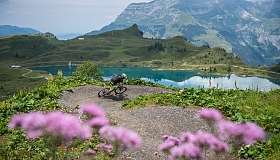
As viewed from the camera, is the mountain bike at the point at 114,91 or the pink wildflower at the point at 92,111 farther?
the mountain bike at the point at 114,91

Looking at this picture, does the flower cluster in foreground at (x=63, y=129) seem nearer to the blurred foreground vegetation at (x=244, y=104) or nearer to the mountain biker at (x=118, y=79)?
the blurred foreground vegetation at (x=244, y=104)

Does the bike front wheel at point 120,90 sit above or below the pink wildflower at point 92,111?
below

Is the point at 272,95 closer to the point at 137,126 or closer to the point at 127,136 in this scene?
the point at 137,126

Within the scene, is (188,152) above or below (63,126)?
below

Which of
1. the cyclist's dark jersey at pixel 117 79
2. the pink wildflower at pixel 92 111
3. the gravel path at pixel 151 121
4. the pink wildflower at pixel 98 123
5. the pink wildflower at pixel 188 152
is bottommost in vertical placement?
the gravel path at pixel 151 121

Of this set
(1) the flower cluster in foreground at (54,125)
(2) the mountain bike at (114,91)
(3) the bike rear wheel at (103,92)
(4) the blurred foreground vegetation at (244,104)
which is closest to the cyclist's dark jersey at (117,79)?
(2) the mountain bike at (114,91)

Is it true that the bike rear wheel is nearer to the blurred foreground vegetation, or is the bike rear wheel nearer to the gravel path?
the gravel path

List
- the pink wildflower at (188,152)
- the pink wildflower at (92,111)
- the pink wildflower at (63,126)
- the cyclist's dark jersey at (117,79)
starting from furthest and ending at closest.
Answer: the cyclist's dark jersey at (117,79) < the pink wildflower at (92,111) < the pink wildflower at (188,152) < the pink wildflower at (63,126)

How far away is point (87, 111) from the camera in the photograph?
658 cm

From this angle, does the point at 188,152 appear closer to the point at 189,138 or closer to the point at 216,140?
the point at 189,138

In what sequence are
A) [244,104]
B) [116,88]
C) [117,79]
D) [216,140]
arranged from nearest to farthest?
[216,140] < [244,104] < [116,88] < [117,79]

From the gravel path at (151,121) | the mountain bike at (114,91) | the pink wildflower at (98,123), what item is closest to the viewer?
the pink wildflower at (98,123)

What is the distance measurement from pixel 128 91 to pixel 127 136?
36193 millimetres

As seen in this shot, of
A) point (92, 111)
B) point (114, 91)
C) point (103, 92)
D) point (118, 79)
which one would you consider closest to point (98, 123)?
point (92, 111)
